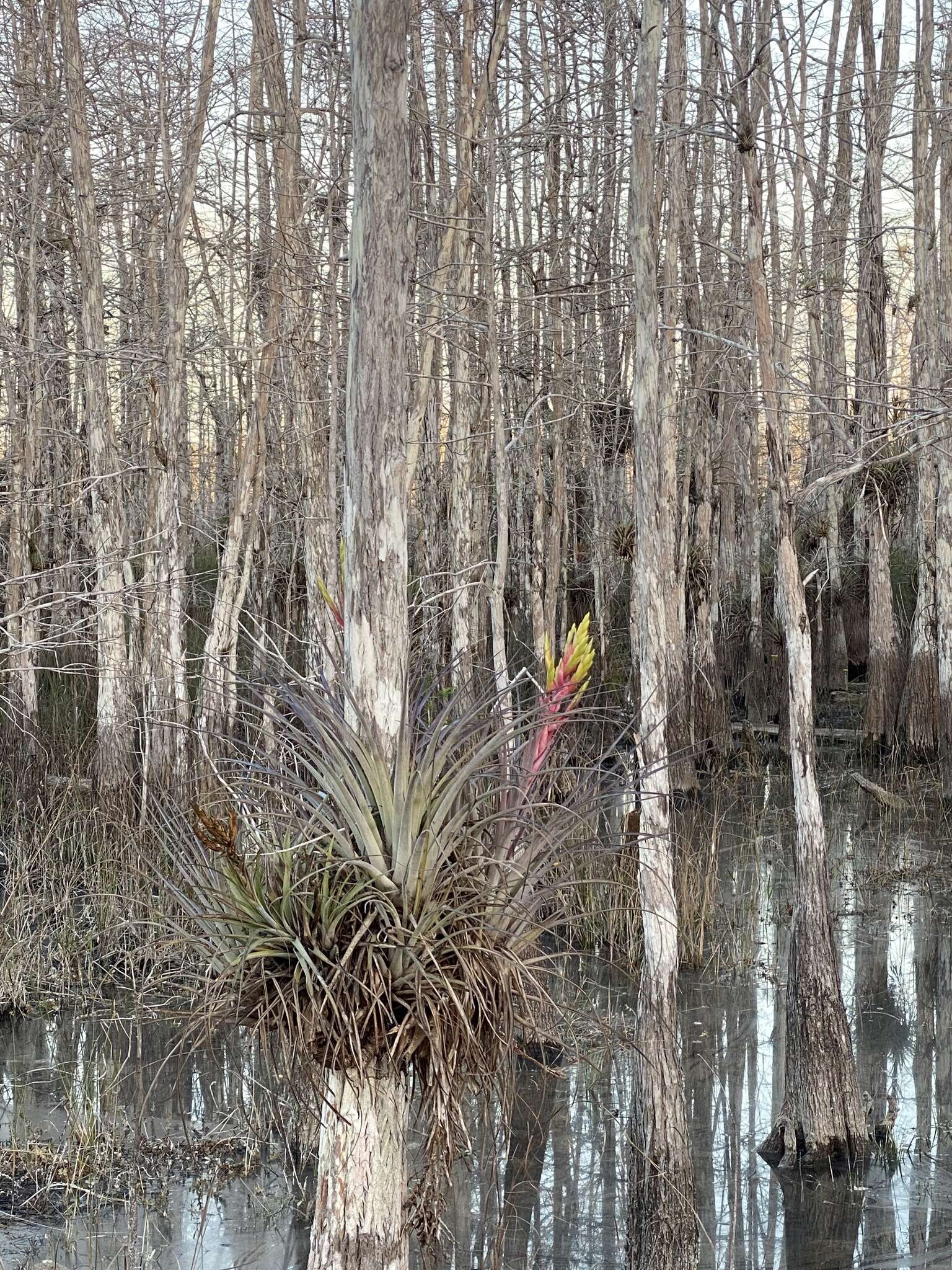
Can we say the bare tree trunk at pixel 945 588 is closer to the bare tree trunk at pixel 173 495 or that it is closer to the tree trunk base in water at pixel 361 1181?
the bare tree trunk at pixel 173 495

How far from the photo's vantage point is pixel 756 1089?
6137 mm

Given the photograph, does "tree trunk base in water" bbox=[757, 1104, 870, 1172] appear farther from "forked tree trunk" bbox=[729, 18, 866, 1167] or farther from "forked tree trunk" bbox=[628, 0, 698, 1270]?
"forked tree trunk" bbox=[628, 0, 698, 1270]

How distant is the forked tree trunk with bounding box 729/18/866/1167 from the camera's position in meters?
5.29

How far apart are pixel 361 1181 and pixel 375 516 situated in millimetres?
1578

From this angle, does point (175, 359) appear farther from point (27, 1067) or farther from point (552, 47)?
point (552, 47)

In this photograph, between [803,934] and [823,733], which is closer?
[803,934]

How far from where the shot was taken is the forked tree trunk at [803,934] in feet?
17.4

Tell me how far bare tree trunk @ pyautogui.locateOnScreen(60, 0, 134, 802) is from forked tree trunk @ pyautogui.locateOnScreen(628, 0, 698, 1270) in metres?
4.83

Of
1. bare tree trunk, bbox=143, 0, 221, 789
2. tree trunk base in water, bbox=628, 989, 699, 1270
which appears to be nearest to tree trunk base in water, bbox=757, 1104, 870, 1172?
tree trunk base in water, bbox=628, 989, 699, 1270

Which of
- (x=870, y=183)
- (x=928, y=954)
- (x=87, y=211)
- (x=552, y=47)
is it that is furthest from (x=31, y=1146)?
(x=552, y=47)

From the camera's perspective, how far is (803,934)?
545 centimetres

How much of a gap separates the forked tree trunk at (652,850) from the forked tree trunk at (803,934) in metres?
0.59

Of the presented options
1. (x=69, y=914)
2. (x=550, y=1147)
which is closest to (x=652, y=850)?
(x=550, y=1147)

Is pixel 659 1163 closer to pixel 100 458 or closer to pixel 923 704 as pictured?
pixel 100 458
